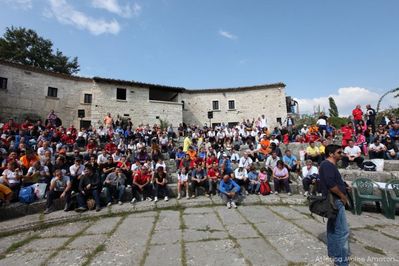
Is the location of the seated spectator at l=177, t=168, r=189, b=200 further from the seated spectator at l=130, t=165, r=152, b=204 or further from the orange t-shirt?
the orange t-shirt

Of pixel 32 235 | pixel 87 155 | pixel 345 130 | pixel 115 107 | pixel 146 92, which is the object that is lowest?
pixel 32 235

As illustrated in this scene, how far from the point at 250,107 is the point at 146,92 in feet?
36.3

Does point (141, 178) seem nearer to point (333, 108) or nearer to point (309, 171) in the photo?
point (309, 171)

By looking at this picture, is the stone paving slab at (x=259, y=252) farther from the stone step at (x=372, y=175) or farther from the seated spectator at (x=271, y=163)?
the stone step at (x=372, y=175)

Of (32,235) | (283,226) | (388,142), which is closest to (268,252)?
(283,226)

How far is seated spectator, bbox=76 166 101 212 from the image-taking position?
20.4 ft

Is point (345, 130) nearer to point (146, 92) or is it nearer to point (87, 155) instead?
point (87, 155)

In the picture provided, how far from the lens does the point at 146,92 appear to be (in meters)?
21.6

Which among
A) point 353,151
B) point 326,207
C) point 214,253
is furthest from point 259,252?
point 353,151

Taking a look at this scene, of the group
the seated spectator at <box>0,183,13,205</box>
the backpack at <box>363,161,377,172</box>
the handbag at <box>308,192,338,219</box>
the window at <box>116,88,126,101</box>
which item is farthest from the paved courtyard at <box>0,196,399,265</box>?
the window at <box>116,88,126,101</box>

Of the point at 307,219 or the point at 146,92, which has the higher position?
the point at 146,92

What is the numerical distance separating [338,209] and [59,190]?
6778 mm

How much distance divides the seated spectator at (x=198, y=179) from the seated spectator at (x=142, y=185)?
1.44 meters

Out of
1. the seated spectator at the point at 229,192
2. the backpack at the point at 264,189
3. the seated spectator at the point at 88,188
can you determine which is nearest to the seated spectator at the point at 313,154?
the backpack at the point at 264,189
